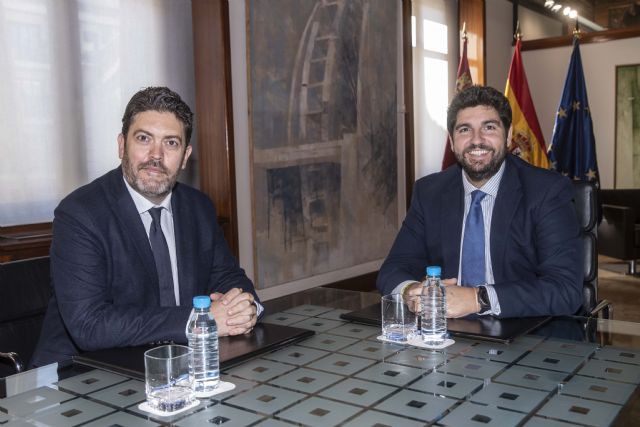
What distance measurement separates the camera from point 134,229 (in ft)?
5.89

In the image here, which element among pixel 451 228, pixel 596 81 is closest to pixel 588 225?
pixel 451 228

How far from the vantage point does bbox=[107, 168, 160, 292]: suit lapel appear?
1.79 metres

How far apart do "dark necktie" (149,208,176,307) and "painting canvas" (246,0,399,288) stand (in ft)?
8.04

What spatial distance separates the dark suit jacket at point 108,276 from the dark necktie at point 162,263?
3cm

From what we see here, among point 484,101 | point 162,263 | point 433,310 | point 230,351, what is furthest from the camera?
point 484,101

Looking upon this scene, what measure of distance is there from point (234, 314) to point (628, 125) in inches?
265

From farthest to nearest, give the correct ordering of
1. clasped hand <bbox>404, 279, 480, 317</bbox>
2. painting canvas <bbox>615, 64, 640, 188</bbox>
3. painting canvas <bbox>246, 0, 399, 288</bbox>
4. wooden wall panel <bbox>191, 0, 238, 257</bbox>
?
painting canvas <bbox>615, 64, 640, 188</bbox> → painting canvas <bbox>246, 0, 399, 288</bbox> → wooden wall panel <bbox>191, 0, 238, 257</bbox> → clasped hand <bbox>404, 279, 480, 317</bbox>

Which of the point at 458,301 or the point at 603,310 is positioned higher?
the point at 458,301

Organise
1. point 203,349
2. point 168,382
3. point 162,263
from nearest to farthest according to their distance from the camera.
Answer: point 168,382 → point 203,349 → point 162,263

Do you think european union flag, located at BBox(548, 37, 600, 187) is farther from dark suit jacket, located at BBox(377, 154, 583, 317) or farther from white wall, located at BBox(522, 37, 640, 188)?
dark suit jacket, located at BBox(377, 154, 583, 317)

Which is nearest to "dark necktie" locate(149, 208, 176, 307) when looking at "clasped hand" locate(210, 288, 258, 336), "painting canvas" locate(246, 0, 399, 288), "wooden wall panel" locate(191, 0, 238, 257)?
"clasped hand" locate(210, 288, 258, 336)

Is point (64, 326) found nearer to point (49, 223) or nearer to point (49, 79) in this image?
point (49, 223)

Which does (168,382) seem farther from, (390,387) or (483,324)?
(483,324)

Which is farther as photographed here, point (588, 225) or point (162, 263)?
point (588, 225)
